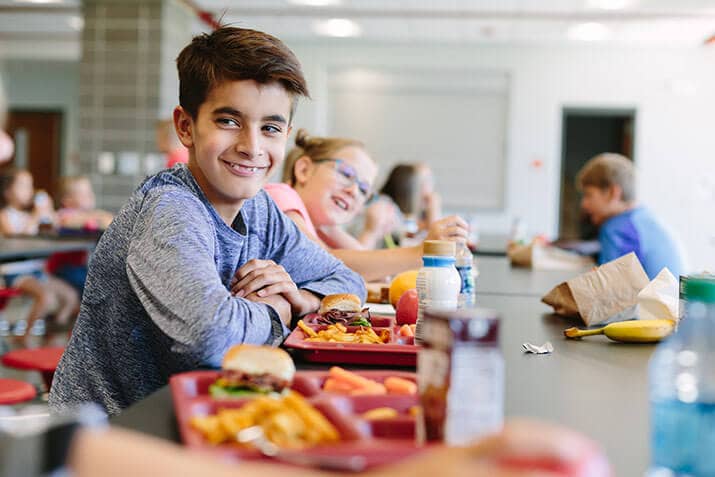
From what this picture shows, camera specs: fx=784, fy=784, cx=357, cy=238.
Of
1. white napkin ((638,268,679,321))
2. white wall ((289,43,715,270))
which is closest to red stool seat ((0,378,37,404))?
white napkin ((638,268,679,321))

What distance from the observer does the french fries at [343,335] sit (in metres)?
1.38

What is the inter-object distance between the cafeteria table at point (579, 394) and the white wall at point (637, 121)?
7.19 m

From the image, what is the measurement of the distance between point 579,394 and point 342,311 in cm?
63

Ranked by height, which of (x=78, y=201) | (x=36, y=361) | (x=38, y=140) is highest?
(x=38, y=140)

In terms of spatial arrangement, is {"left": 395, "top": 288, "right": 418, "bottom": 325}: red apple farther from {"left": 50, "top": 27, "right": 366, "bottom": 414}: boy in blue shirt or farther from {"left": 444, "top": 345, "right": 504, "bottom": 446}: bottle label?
{"left": 444, "top": 345, "right": 504, "bottom": 446}: bottle label

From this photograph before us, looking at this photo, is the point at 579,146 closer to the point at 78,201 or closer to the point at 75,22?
the point at 75,22

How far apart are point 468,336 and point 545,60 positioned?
27.9 ft

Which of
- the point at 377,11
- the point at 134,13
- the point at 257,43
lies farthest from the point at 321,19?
the point at 257,43

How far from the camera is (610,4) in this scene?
22.7ft

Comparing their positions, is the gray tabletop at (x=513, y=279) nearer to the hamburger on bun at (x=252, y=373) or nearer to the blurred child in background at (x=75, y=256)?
the hamburger on bun at (x=252, y=373)

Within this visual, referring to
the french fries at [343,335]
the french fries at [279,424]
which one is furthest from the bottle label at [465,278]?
the french fries at [279,424]

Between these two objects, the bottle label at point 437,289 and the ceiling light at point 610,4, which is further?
the ceiling light at point 610,4

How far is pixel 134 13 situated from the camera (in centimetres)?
694

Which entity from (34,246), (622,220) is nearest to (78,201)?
(34,246)
